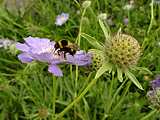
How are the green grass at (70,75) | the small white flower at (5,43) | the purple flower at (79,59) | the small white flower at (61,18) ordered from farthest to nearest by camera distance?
the small white flower at (61,18)
the small white flower at (5,43)
the green grass at (70,75)
the purple flower at (79,59)

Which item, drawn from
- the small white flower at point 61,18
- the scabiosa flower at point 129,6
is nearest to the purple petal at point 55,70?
the small white flower at point 61,18

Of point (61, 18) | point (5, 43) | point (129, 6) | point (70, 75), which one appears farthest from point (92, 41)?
point (129, 6)

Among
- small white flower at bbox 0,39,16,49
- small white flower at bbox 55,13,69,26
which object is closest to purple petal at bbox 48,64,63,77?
small white flower at bbox 0,39,16,49

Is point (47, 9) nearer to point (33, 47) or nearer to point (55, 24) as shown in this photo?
point (55, 24)

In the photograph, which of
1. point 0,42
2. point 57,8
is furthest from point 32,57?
point 57,8

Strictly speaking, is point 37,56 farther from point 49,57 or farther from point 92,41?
point 92,41

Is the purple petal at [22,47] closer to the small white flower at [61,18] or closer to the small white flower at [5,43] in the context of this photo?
the small white flower at [5,43]
